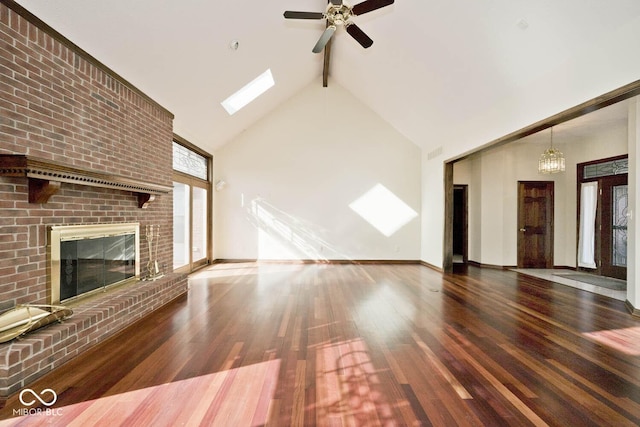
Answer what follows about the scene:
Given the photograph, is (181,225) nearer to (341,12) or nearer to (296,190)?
(296,190)

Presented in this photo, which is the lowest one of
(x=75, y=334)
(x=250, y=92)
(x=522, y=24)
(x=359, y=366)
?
(x=359, y=366)

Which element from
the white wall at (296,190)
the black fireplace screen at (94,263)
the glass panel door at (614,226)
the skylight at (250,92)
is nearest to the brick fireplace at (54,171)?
the black fireplace screen at (94,263)

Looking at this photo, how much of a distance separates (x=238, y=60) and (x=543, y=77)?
12.8ft

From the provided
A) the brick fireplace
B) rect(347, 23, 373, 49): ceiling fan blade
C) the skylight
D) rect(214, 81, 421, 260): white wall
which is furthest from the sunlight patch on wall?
the brick fireplace

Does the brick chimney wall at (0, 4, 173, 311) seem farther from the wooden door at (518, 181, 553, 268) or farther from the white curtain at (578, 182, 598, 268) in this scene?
the white curtain at (578, 182, 598, 268)

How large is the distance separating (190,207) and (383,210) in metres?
4.22

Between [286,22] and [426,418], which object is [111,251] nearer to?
[426,418]

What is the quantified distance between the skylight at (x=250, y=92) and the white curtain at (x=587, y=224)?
6.85 m

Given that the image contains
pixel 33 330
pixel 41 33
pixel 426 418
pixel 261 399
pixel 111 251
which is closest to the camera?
pixel 426 418

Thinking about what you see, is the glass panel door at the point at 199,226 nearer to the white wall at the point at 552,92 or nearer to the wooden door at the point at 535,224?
the white wall at the point at 552,92

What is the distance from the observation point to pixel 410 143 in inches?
292

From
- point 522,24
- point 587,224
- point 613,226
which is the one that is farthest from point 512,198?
point 522,24

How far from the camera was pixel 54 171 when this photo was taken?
2.32 metres

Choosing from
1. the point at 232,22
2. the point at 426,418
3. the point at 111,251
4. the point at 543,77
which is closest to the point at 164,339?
the point at 111,251
